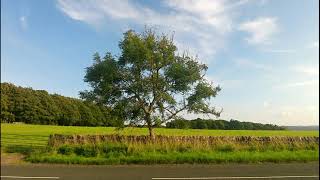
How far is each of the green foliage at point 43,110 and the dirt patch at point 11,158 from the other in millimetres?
7504

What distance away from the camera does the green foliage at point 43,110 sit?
3083 cm

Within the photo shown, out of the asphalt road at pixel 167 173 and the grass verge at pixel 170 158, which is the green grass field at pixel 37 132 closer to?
the grass verge at pixel 170 158

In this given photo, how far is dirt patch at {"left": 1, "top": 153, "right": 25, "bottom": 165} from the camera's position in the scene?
1969cm

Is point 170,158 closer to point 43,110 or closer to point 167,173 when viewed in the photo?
point 167,173

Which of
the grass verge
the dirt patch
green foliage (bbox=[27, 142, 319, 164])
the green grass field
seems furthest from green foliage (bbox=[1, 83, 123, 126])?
the grass verge

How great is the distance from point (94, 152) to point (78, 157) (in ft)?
5.39

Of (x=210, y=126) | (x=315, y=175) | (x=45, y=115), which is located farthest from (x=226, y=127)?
(x=315, y=175)

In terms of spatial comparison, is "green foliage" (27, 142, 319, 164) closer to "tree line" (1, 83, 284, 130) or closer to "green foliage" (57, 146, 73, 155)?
"green foliage" (57, 146, 73, 155)

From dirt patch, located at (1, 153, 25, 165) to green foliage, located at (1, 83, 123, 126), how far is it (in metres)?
7.50

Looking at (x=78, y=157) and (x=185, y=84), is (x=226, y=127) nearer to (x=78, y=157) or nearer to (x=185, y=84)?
(x=185, y=84)

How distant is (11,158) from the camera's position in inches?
814

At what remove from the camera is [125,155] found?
70.5ft

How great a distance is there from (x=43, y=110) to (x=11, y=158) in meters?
31.7

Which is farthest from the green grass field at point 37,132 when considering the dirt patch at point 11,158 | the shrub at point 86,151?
the shrub at point 86,151
